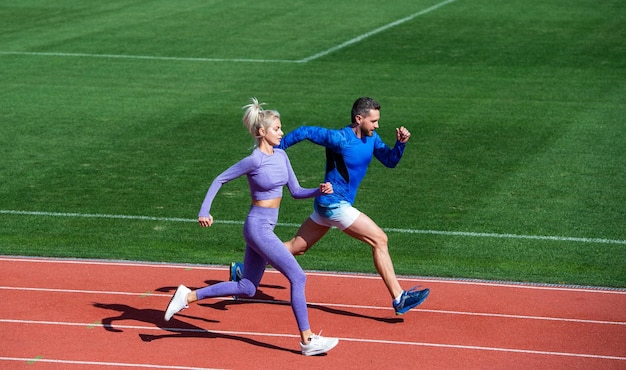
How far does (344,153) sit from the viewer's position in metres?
11.2

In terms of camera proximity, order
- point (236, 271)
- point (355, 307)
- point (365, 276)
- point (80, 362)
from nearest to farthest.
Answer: point (80, 362)
point (355, 307)
point (236, 271)
point (365, 276)

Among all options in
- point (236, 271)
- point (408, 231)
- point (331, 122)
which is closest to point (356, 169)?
point (236, 271)

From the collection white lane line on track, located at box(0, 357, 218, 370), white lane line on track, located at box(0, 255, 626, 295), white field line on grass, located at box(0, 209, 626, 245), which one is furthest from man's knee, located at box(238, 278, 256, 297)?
white field line on grass, located at box(0, 209, 626, 245)

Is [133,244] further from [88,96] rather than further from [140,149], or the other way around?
[88,96]

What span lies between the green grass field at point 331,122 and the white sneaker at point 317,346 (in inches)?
121

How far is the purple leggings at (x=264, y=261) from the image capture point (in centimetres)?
1026

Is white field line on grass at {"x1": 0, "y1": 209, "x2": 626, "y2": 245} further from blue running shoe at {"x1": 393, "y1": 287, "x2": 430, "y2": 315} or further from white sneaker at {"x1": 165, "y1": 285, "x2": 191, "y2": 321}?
white sneaker at {"x1": 165, "y1": 285, "x2": 191, "y2": 321}

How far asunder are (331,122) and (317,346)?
10720mm

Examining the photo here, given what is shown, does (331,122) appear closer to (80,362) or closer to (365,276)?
(365,276)

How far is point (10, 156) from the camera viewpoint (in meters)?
18.3

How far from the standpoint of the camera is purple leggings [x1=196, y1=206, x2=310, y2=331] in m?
10.3

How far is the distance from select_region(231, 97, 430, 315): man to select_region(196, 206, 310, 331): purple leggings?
92 cm

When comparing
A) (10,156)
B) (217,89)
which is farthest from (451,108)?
(10,156)

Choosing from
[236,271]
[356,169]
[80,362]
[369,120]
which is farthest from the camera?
[236,271]
